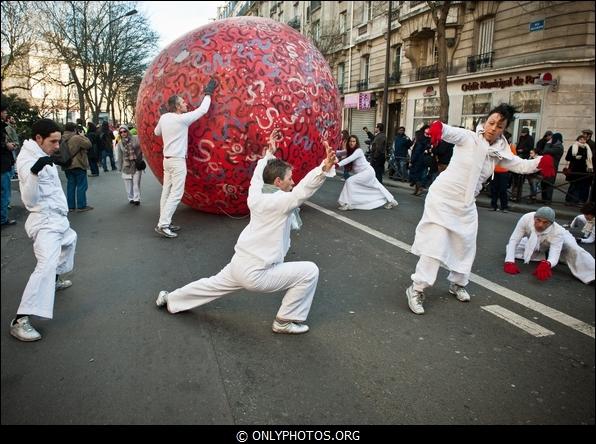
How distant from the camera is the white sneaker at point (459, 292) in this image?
419cm

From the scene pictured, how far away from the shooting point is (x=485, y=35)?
1983cm

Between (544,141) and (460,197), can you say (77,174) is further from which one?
(544,141)

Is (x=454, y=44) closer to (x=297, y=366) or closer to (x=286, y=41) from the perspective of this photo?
(x=286, y=41)

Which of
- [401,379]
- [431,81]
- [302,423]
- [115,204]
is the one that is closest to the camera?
[302,423]

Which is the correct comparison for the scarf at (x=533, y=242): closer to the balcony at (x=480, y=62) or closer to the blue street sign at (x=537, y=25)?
the blue street sign at (x=537, y=25)

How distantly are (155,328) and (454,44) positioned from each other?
21.8 m

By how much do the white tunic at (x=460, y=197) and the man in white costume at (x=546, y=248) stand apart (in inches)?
50.4

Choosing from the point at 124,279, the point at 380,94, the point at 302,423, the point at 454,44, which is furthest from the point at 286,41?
the point at 380,94

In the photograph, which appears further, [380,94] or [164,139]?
[380,94]

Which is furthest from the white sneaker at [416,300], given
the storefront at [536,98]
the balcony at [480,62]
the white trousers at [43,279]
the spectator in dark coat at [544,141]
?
the balcony at [480,62]

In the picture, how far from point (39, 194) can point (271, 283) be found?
193 cm

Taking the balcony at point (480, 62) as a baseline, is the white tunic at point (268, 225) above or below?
below

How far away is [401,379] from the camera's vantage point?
9.36 feet

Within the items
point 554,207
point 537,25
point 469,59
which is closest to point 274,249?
point 554,207
